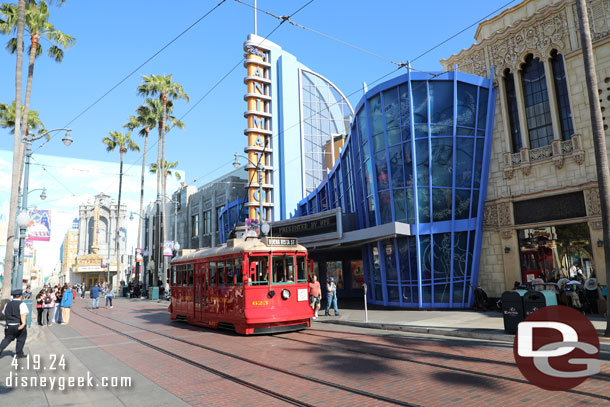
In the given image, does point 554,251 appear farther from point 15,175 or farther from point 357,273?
point 15,175

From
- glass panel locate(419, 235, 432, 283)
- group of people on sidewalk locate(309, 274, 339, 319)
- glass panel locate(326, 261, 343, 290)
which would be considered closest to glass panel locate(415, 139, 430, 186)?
glass panel locate(419, 235, 432, 283)

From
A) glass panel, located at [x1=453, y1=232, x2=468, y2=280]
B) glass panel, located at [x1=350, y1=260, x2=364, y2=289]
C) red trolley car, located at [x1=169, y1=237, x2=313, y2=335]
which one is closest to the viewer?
red trolley car, located at [x1=169, y1=237, x2=313, y2=335]

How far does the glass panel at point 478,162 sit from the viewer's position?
777 inches

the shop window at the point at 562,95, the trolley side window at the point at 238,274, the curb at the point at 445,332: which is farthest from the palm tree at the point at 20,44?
the shop window at the point at 562,95

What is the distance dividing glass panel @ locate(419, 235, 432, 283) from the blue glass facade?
5cm

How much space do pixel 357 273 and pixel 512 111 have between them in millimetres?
14686

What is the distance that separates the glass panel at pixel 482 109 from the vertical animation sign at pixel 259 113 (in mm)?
20890

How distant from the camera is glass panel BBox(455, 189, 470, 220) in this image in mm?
19547

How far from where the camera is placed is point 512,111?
1955 centimetres

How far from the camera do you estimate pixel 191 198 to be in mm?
59250

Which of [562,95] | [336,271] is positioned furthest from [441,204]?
[336,271]

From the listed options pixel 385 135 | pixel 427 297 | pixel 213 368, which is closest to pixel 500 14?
pixel 385 135

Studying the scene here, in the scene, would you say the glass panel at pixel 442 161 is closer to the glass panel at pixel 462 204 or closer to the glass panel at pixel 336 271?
the glass panel at pixel 462 204

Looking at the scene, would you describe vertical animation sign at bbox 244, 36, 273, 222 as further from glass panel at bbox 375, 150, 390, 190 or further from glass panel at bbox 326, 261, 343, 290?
glass panel at bbox 375, 150, 390, 190
